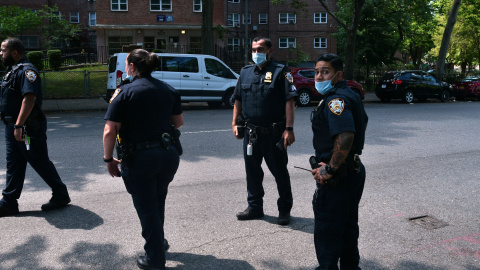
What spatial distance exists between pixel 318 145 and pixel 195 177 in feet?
12.0

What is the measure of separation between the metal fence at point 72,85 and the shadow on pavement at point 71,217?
15021mm

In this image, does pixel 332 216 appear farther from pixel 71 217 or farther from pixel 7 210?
pixel 7 210

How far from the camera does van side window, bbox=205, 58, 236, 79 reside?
16719 millimetres

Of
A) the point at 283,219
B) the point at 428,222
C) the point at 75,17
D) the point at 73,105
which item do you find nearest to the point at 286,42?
the point at 75,17

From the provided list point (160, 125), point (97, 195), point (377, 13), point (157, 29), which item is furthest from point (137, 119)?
point (157, 29)

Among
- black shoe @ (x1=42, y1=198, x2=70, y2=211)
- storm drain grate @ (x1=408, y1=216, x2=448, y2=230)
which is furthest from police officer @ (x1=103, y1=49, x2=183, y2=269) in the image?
storm drain grate @ (x1=408, y1=216, x2=448, y2=230)

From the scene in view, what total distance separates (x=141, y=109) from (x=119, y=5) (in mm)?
36394

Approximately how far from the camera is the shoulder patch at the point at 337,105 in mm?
3256

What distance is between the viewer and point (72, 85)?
2122cm

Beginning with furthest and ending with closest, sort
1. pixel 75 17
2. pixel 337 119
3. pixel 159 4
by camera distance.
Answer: pixel 75 17
pixel 159 4
pixel 337 119

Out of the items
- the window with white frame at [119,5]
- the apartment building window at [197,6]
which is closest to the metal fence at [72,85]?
the window with white frame at [119,5]

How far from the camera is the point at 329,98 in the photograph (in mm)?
3342

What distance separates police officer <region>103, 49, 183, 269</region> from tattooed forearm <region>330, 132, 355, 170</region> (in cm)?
129

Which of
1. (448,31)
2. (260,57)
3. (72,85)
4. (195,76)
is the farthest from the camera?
(448,31)
